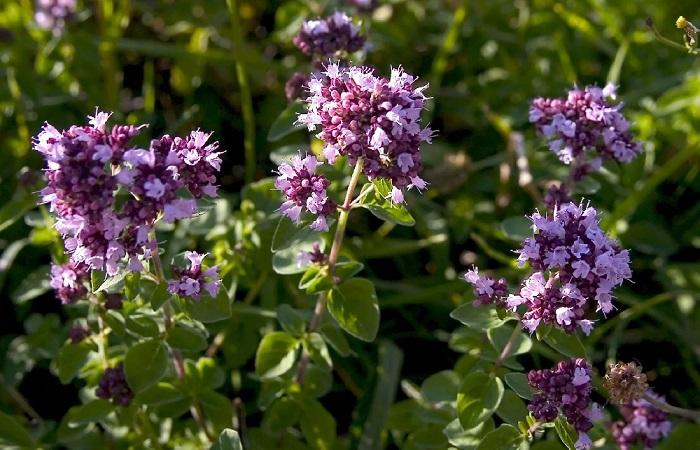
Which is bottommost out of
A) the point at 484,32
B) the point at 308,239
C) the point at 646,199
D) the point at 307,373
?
the point at 307,373

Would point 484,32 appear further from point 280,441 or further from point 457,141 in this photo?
point 280,441

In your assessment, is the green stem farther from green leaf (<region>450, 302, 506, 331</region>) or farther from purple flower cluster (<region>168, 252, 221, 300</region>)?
green leaf (<region>450, 302, 506, 331</region>)

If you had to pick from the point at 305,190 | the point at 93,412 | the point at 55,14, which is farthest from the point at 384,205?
the point at 55,14

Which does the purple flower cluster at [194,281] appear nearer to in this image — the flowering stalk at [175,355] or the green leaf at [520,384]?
the flowering stalk at [175,355]

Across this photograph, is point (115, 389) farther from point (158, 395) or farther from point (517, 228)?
point (517, 228)

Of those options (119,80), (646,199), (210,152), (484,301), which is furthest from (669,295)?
(119,80)

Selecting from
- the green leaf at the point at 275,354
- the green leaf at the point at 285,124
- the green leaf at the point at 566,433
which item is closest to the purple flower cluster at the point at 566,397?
the green leaf at the point at 566,433

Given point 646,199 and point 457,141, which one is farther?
point 457,141
